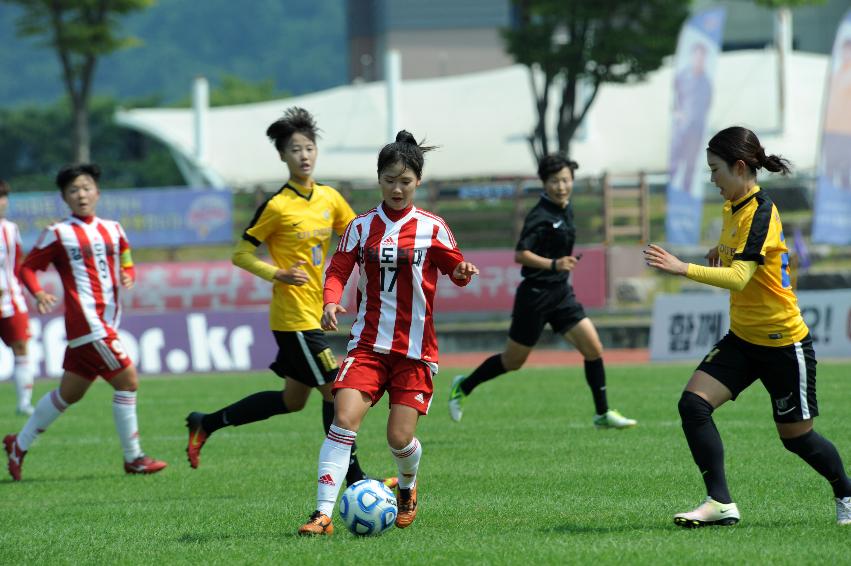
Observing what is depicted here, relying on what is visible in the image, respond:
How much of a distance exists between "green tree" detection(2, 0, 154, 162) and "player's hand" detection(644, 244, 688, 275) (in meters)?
34.4

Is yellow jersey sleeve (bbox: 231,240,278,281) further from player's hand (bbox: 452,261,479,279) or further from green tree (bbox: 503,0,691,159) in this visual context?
green tree (bbox: 503,0,691,159)

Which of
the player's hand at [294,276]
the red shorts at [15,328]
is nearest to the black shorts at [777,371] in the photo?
the player's hand at [294,276]

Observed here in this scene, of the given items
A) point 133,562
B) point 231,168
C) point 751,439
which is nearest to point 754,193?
point 133,562

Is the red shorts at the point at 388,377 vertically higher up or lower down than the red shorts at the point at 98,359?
higher up

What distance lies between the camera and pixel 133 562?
239 inches

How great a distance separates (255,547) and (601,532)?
167 centimetres

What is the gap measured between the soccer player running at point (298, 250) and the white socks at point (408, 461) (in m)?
1.27

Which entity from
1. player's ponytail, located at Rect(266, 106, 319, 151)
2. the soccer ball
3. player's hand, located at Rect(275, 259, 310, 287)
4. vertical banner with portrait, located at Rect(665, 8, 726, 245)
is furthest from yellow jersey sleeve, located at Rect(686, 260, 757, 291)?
vertical banner with portrait, located at Rect(665, 8, 726, 245)

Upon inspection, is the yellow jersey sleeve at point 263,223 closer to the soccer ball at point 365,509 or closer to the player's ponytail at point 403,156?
the player's ponytail at point 403,156

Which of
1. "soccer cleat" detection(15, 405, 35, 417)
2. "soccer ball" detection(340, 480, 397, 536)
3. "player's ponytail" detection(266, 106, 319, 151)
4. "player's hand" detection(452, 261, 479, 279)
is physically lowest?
"soccer cleat" detection(15, 405, 35, 417)

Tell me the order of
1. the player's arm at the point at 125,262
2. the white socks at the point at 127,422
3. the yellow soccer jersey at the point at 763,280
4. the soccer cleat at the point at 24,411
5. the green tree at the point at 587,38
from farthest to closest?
the green tree at the point at 587,38
the soccer cleat at the point at 24,411
the player's arm at the point at 125,262
the white socks at the point at 127,422
the yellow soccer jersey at the point at 763,280

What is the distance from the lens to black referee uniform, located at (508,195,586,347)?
35.5ft

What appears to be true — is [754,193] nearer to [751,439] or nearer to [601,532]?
[601,532]

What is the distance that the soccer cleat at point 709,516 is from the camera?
A: 6391 mm
